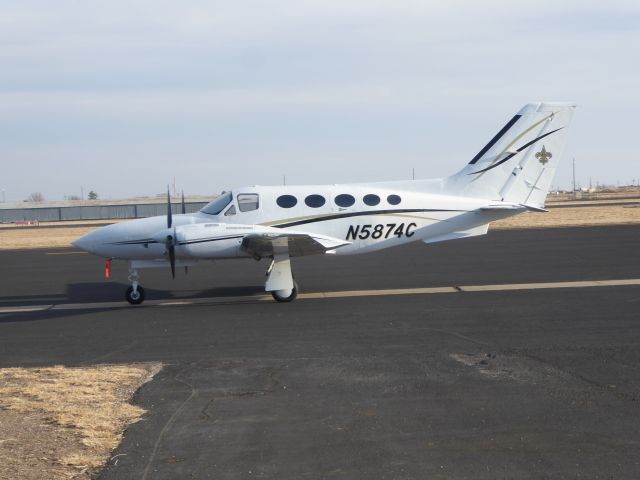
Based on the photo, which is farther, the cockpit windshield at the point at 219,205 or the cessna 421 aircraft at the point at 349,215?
the cockpit windshield at the point at 219,205

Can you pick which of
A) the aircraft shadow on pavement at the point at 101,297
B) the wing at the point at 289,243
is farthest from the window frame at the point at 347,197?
the aircraft shadow on pavement at the point at 101,297

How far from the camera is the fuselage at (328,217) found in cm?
1820

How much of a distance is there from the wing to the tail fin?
14.6 feet

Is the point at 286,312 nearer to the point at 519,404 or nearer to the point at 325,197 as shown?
the point at 325,197

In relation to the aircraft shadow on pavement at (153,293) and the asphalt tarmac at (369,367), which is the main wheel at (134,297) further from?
the aircraft shadow on pavement at (153,293)

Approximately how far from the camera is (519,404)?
8.96 metres

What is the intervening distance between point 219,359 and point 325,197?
8184 mm

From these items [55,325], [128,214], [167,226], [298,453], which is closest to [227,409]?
[298,453]

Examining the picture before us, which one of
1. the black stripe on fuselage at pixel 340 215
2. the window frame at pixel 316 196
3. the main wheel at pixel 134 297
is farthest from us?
the window frame at pixel 316 196

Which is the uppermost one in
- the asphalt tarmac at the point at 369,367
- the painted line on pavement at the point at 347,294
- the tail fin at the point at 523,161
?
the tail fin at the point at 523,161

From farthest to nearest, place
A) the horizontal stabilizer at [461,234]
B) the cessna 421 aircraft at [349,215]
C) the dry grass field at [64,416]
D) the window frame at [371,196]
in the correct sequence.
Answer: the horizontal stabilizer at [461,234] → the window frame at [371,196] → the cessna 421 aircraft at [349,215] → the dry grass field at [64,416]

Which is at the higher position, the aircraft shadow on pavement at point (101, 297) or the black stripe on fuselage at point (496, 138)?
the black stripe on fuselage at point (496, 138)

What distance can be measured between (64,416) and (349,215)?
455 inches

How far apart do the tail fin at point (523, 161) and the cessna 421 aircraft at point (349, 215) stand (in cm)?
3
